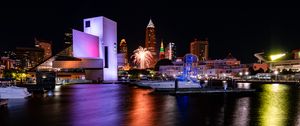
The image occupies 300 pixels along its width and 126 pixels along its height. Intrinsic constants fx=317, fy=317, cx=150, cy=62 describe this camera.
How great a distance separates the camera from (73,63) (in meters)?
84.6

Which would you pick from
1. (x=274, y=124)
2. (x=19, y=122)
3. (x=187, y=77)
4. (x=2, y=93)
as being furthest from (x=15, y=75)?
(x=274, y=124)

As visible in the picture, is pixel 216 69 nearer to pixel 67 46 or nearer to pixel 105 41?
pixel 105 41

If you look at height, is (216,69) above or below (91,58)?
below

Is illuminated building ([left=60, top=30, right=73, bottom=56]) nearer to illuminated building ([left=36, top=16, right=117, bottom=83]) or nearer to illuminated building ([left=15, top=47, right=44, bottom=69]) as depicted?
illuminated building ([left=36, top=16, right=117, bottom=83])

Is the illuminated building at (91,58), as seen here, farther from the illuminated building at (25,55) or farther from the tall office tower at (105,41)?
the illuminated building at (25,55)

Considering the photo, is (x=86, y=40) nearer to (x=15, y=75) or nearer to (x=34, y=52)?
(x=15, y=75)

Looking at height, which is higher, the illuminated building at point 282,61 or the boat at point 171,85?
the illuminated building at point 282,61

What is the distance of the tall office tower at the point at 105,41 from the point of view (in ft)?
281

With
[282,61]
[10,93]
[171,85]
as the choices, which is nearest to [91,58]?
[171,85]

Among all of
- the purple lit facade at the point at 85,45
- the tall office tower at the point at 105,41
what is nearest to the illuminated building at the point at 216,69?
the tall office tower at the point at 105,41

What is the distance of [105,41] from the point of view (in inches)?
3442

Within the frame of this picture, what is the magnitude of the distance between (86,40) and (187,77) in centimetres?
3880

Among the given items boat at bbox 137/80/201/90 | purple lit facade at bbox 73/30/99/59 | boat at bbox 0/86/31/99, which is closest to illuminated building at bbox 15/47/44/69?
purple lit facade at bbox 73/30/99/59

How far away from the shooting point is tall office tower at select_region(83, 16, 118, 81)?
8572 cm
